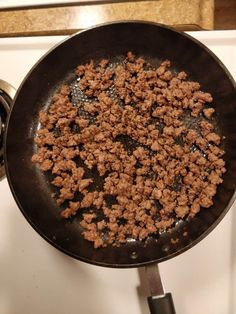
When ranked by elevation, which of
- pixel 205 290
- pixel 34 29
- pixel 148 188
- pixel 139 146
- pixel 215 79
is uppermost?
pixel 34 29

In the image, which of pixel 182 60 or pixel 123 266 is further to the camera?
pixel 182 60

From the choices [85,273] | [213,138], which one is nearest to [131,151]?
[213,138]

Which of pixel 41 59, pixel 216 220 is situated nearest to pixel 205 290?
pixel 216 220

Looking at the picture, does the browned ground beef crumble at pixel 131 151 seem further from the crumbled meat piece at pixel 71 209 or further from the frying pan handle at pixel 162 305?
the frying pan handle at pixel 162 305

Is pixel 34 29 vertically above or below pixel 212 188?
above

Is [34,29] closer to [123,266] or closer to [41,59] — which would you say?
[41,59]

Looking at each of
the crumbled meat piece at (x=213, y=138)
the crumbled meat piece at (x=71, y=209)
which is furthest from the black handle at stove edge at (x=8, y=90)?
the crumbled meat piece at (x=213, y=138)
